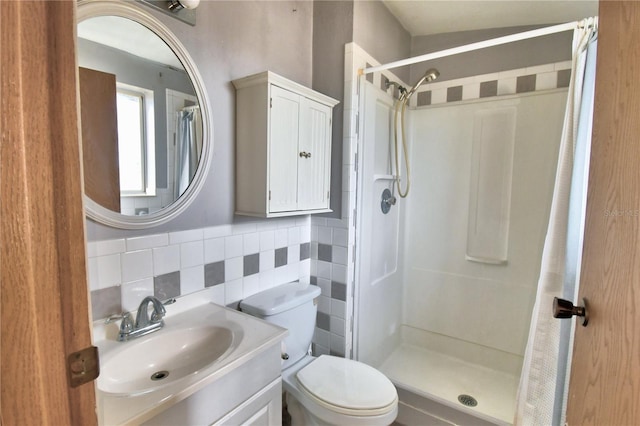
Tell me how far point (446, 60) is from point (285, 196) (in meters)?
1.66

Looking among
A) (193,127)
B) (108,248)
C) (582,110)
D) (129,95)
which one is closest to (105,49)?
(129,95)

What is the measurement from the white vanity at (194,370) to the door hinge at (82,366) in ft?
1.40

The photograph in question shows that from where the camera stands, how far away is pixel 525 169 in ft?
6.77

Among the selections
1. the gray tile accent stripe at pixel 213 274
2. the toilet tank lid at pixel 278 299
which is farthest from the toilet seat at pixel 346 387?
the gray tile accent stripe at pixel 213 274

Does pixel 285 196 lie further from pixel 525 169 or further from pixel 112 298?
pixel 525 169

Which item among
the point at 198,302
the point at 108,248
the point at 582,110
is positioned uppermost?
the point at 582,110

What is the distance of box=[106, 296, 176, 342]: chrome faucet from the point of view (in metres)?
1.08

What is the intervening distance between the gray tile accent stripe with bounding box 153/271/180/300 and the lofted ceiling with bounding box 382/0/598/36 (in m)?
1.93

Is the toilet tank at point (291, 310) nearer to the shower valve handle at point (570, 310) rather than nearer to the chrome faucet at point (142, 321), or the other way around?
the chrome faucet at point (142, 321)

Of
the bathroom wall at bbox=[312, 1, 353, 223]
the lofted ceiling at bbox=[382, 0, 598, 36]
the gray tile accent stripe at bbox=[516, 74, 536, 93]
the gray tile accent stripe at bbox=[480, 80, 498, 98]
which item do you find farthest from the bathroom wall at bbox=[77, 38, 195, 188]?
the gray tile accent stripe at bbox=[516, 74, 536, 93]

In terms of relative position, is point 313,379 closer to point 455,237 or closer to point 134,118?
point 134,118

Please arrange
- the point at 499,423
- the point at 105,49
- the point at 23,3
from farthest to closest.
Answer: the point at 499,423 < the point at 105,49 < the point at 23,3

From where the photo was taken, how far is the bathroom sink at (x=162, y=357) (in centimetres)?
97

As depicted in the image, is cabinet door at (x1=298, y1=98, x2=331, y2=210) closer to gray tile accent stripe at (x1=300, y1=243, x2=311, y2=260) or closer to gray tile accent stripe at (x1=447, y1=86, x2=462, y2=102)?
gray tile accent stripe at (x1=300, y1=243, x2=311, y2=260)
